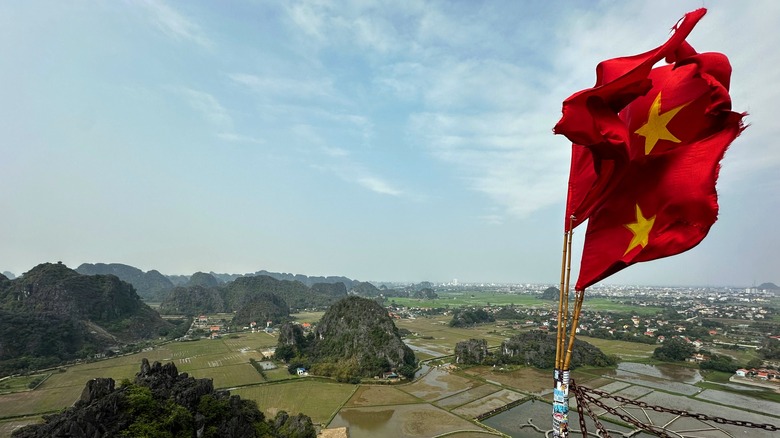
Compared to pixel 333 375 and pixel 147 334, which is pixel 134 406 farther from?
pixel 147 334

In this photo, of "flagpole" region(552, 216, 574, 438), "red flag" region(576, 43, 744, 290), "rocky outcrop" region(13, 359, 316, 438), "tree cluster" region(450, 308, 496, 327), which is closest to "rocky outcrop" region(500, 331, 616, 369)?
"tree cluster" region(450, 308, 496, 327)

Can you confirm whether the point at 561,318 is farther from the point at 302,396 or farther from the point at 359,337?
the point at 359,337

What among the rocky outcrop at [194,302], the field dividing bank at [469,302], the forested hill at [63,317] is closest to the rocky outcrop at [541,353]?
the forested hill at [63,317]

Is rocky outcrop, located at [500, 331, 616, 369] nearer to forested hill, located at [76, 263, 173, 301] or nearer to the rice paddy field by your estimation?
the rice paddy field

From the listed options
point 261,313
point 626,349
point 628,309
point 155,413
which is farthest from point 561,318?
point 628,309

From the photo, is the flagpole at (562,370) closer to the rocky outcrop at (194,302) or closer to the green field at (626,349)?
the green field at (626,349)

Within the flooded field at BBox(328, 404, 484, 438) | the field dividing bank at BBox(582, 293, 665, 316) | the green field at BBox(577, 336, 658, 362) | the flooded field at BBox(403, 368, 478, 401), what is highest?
the field dividing bank at BBox(582, 293, 665, 316)
